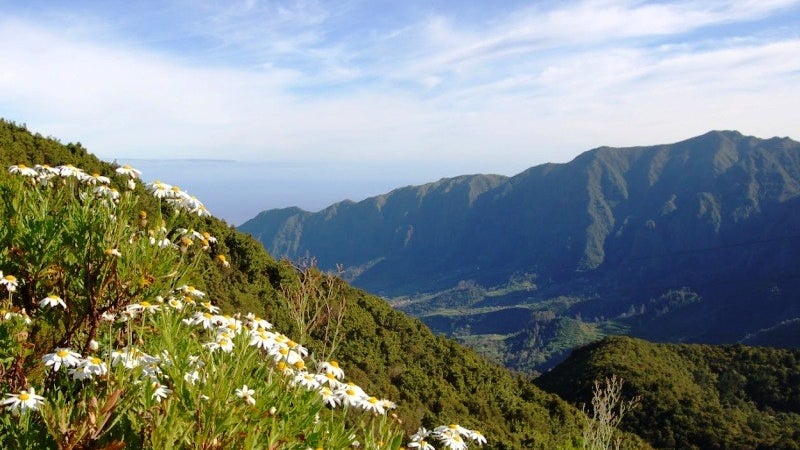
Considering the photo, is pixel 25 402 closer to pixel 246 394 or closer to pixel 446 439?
pixel 246 394

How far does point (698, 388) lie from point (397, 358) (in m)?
34.6

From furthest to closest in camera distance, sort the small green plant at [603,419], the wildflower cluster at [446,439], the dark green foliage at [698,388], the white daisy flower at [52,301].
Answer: the dark green foliage at [698,388] → the small green plant at [603,419] → the wildflower cluster at [446,439] → the white daisy flower at [52,301]

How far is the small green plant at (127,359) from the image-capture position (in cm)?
264

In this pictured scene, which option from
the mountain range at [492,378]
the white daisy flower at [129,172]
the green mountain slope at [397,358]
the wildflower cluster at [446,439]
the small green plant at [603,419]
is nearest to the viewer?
the wildflower cluster at [446,439]

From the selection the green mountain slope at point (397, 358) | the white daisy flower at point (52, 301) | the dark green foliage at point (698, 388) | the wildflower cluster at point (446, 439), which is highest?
the white daisy flower at point (52, 301)

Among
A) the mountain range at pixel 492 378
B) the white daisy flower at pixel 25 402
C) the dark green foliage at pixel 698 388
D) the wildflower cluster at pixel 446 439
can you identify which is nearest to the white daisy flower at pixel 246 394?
the white daisy flower at pixel 25 402

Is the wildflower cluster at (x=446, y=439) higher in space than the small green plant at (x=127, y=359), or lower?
lower

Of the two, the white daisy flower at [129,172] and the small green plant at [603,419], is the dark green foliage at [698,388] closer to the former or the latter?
the small green plant at [603,419]

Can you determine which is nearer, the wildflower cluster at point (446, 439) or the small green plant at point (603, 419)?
the wildflower cluster at point (446, 439)

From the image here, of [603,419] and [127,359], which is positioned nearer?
[127,359]

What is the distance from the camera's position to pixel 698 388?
44469mm

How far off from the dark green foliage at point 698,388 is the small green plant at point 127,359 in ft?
110

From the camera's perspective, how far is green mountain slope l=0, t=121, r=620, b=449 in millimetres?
16344

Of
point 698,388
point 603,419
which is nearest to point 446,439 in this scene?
point 603,419
